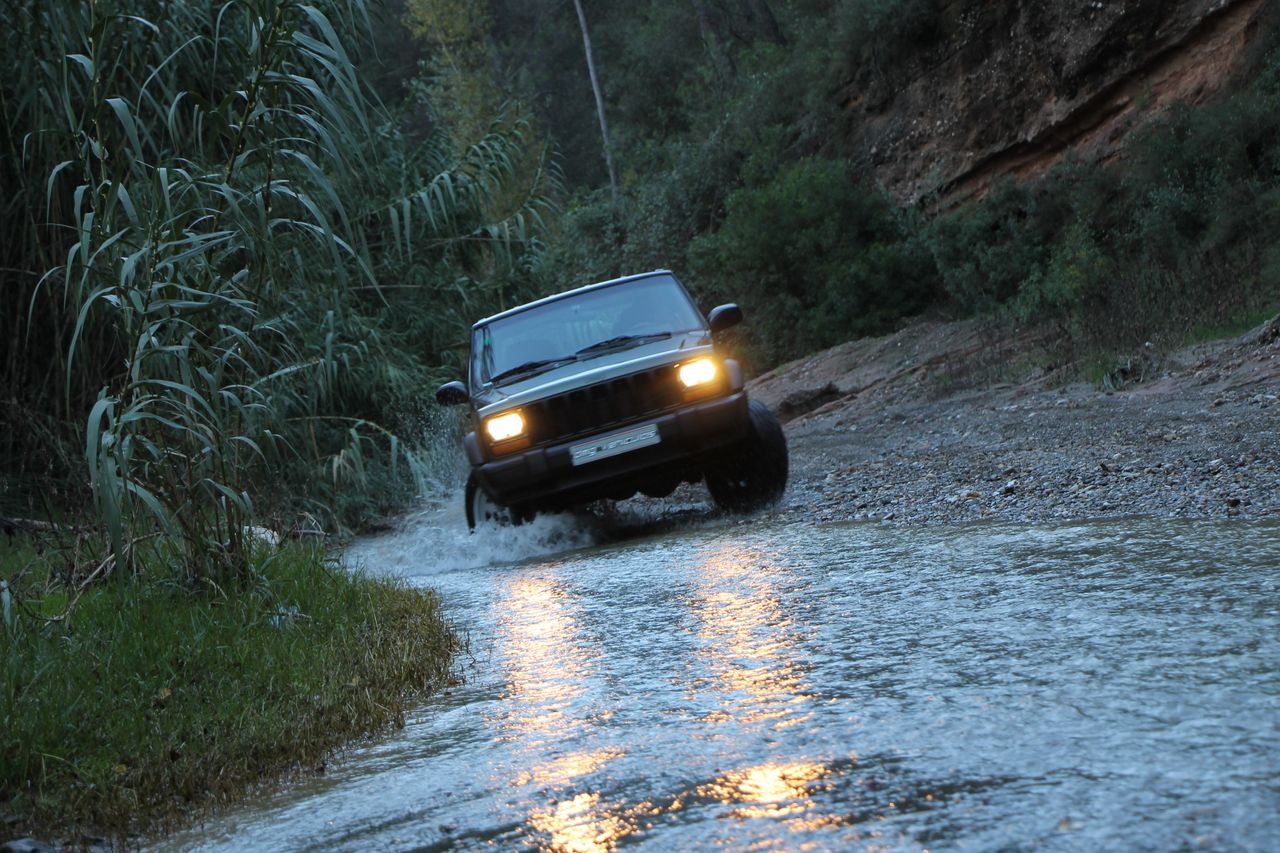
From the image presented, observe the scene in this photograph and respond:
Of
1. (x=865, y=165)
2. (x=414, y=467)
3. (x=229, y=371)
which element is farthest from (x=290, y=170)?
(x=865, y=165)

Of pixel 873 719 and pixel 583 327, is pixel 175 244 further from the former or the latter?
pixel 583 327

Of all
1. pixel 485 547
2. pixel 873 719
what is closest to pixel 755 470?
pixel 485 547

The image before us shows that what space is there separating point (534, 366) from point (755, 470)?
1.59m

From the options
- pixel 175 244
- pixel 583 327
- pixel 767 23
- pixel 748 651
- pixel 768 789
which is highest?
pixel 767 23

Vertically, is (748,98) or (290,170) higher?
(748,98)

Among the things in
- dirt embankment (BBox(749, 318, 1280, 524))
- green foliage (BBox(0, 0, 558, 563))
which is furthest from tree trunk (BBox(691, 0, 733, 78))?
green foliage (BBox(0, 0, 558, 563))

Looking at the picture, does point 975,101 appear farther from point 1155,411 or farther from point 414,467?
point 414,467

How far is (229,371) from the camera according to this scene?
21.6ft

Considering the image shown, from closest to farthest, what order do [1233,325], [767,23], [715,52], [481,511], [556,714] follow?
[556,714] → [481,511] → [1233,325] → [715,52] → [767,23]

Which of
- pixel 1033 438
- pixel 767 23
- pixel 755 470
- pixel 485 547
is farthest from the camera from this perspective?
pixel 767 23

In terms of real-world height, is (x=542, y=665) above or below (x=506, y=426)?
below

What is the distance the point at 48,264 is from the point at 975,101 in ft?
57.7

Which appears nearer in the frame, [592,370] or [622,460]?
[622,460]

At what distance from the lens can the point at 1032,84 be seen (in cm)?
2130
